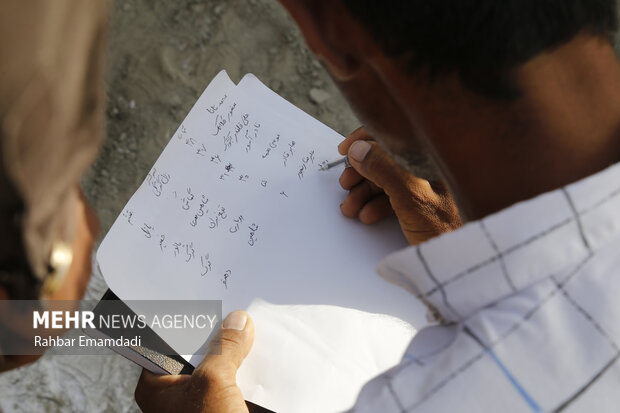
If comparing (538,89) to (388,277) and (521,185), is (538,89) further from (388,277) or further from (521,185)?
(388,277)

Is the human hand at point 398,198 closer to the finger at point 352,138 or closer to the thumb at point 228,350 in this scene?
the finger at point 352,138

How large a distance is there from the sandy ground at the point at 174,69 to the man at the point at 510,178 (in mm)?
1121

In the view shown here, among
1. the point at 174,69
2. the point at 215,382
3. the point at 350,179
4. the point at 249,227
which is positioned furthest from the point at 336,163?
the point at 174,69

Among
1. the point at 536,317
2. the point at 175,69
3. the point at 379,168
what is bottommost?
the point at 536,317

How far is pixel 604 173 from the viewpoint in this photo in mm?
550

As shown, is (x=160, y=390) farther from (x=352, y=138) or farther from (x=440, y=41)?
(x=440, y=41)

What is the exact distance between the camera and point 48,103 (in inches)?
15.9

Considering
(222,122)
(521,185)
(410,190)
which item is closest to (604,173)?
(521,185)

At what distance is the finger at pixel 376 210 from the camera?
3.01 ft

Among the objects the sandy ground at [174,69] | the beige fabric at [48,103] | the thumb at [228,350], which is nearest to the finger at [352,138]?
the thumb at [228,350]

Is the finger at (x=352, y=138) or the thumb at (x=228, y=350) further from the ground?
the finger at (x=352, y=138)

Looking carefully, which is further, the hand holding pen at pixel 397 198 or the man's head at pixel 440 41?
the hand holding pen at pixel 397 198

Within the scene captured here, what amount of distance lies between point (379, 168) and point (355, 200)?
0.06m

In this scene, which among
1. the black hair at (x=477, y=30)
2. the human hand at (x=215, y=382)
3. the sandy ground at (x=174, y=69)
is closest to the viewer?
the black hair at (x=477, y=30)
